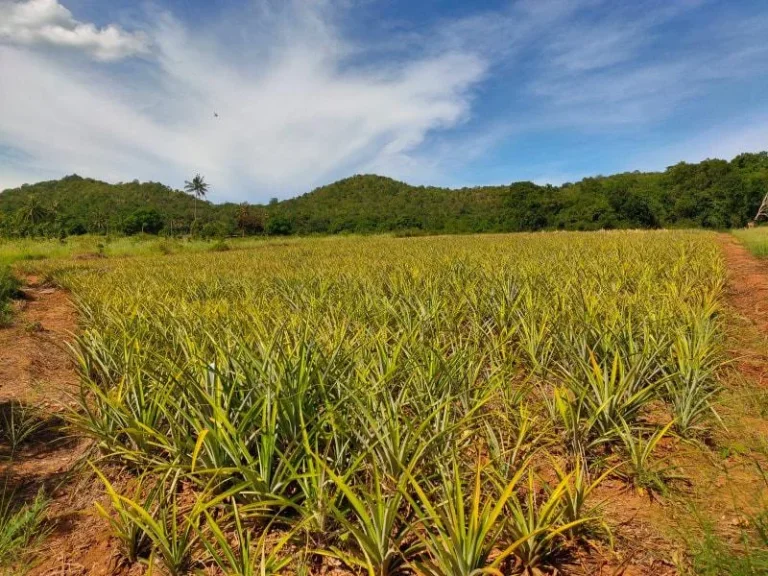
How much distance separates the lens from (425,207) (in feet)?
278

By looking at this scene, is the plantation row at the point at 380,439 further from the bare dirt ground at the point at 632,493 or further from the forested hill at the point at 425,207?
the forested hill at the point at 425,207

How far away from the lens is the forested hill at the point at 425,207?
180 ft

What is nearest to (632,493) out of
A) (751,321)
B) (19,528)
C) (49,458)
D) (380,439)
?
(380,439)

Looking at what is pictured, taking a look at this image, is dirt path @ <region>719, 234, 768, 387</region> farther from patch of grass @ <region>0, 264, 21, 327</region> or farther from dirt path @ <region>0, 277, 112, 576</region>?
patch of grass @ <region>0, 264, 21, 327</region>

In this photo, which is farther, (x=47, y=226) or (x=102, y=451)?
(x=47, y=226)

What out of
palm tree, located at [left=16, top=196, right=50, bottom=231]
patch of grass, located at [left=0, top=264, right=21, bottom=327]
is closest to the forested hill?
palm tree, located at [left=16, top=196, right=50, bottom=231]

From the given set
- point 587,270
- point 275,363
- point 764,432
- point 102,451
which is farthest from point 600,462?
point 587,270

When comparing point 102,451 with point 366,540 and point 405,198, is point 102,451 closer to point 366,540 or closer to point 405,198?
point 366,540

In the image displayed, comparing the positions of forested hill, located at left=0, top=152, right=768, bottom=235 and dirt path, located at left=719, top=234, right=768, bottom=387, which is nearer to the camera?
dirt path, located at left=719, top=234, right=768, bottom=387

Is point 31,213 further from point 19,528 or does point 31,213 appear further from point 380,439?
point 380,439

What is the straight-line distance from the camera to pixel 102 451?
9.18ft

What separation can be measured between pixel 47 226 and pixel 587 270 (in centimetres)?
7794

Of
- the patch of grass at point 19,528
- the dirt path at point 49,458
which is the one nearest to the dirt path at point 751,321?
the dirt path at point 49,458

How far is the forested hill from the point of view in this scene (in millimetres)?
54750
